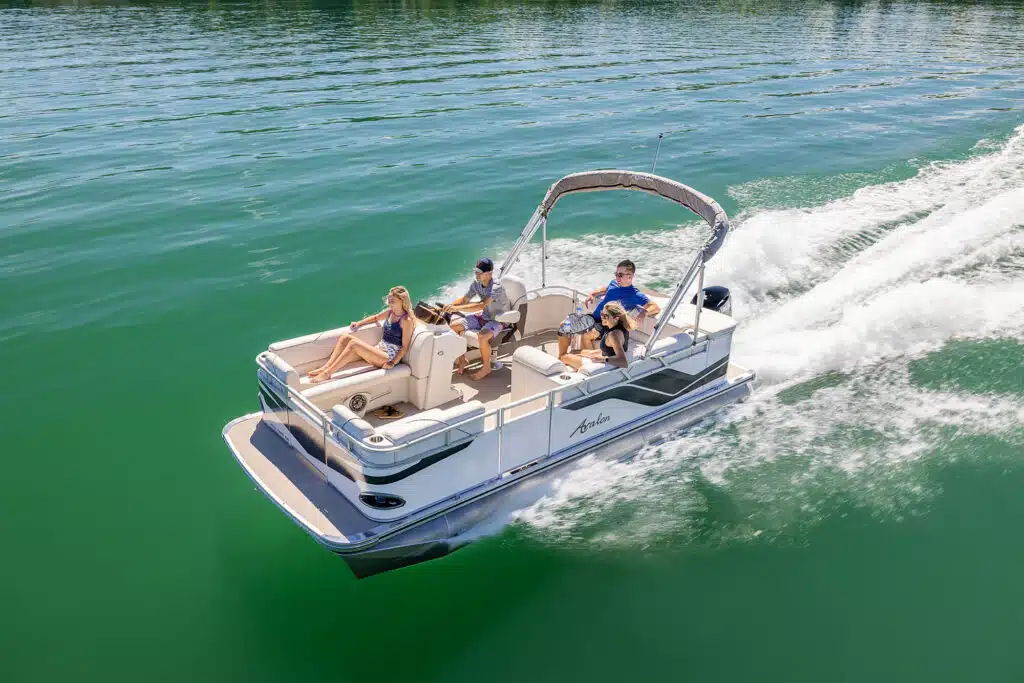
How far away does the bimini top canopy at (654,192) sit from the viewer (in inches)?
313

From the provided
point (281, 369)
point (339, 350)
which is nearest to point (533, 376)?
point (339, 350)

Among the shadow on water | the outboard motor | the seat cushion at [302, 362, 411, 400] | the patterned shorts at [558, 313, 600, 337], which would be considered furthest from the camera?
the outboard motor

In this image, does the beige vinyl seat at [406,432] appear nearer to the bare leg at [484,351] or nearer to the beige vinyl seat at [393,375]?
the beige vinyl seat at [393,375]

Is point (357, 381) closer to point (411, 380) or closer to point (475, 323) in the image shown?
point (411, 380)

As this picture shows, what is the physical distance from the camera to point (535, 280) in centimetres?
1297

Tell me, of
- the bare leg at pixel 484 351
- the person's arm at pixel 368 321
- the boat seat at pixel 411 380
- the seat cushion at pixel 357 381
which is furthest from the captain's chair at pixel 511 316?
the seat cushion at pixel 357 381

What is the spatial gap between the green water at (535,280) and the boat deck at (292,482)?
2.22ft

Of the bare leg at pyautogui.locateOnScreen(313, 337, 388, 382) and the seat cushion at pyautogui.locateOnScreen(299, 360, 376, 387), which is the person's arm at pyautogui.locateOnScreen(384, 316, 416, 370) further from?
the seat cushion at pyautogui.locateOnScreen(299, 360, 376, 387)

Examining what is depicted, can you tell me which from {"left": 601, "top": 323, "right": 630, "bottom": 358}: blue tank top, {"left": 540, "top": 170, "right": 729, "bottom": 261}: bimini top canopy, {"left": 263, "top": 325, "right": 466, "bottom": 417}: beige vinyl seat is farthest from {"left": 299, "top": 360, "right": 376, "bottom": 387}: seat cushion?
{"left": 540, "top": 170, "right": 729, "bottom": 261}: bimini top canopy

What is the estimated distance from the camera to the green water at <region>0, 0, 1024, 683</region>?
21.1ft

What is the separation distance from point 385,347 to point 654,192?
11.4 ft

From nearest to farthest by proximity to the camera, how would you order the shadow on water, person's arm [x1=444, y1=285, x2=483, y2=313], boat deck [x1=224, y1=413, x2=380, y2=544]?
the shadow on water → boat deck [x1=224, y1=413, x2=380, y2=544] → person's arm [x1=444, y1=285, x2=483, y2=313]

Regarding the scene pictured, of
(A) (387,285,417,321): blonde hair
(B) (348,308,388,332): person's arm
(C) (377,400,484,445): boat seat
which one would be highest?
→ (A) (387,285,417,321): blonde hair

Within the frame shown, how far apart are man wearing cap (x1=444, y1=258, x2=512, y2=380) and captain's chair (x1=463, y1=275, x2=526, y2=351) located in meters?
0.08
